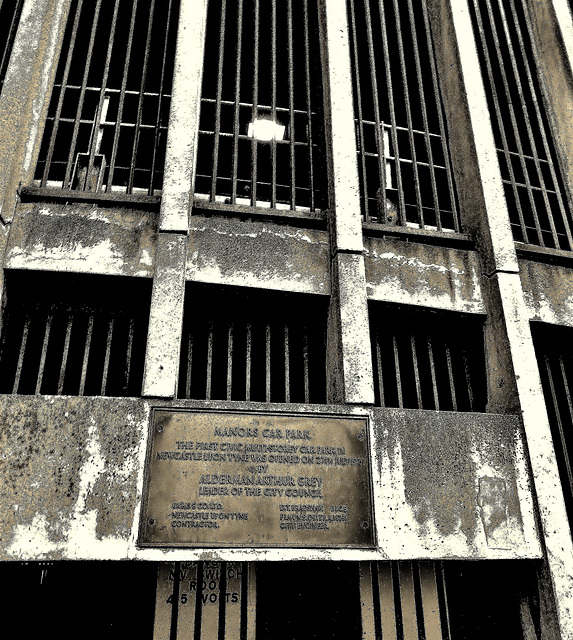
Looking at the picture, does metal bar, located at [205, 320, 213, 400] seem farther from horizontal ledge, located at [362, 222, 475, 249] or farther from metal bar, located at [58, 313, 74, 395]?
horizontal ledge, located at [362, 222, 475, 249]

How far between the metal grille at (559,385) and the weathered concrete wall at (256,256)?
2311mm

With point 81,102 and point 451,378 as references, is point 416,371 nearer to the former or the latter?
point 451,378

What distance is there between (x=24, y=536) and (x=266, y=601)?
2200mm

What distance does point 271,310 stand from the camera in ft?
16.4

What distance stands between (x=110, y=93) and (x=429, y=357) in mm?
5669

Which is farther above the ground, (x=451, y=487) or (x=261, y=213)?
(x=261, y=213)

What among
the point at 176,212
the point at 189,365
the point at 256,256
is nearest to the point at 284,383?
the point at 189,365

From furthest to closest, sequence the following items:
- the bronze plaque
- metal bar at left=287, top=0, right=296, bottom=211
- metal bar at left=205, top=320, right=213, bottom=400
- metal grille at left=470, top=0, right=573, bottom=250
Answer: metal grille at left=470, top=0, right=573, bottom=250, metal bar at left=287, top=0, right=296, bottom=211, metal bar at left=205, top=320, right=213, bottom=400, the bronze plaque

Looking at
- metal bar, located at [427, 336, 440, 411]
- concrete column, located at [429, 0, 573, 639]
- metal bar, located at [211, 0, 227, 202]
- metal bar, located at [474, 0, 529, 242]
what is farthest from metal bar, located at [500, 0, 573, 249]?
metal bar, located at [211, 0, 227, 202]

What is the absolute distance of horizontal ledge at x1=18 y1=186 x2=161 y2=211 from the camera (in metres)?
4.91

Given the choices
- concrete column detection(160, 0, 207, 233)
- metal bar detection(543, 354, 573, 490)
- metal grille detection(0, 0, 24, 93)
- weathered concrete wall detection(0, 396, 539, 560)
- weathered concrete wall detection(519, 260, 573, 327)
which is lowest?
weathered concrete wall detection(0, 396, 539, 560)

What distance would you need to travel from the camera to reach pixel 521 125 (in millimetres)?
7094

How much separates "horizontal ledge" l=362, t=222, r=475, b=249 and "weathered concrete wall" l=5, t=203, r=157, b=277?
7.05 feet

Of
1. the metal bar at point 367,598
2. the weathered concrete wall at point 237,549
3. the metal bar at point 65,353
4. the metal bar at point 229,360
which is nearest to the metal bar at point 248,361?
the metal bar at point 229,360
